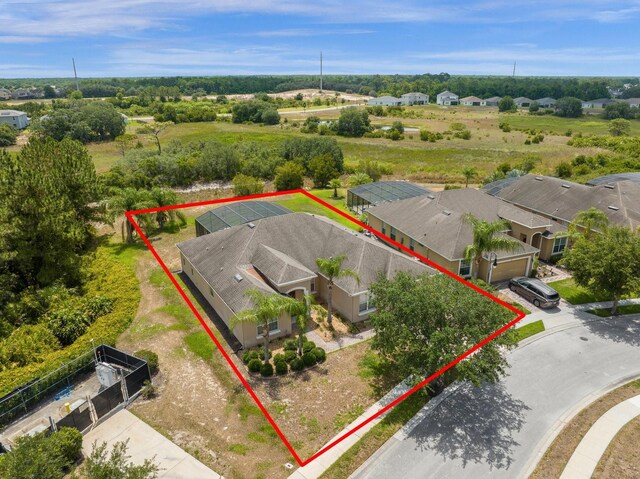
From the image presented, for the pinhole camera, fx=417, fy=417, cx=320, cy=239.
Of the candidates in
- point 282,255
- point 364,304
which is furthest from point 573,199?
point 282,255

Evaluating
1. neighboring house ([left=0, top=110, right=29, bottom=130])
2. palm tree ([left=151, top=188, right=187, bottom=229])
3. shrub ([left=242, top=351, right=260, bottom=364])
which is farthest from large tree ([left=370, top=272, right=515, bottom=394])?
neighboring house ([left=0, top=110, right=29, bottom=130])

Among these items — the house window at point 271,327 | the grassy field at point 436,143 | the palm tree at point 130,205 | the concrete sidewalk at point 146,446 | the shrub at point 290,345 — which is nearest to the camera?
the concrete sidewalk at point 146,446

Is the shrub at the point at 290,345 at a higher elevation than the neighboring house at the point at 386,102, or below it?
below

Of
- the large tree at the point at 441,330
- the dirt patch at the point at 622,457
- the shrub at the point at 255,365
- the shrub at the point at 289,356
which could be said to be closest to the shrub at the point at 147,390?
the shrub at the point at 255,365

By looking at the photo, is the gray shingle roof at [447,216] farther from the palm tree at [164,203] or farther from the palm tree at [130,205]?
the palm tree at [130,205]

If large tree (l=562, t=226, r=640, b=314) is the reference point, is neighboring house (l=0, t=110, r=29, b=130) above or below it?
above

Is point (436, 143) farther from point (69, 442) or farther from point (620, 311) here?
point (69, 442)

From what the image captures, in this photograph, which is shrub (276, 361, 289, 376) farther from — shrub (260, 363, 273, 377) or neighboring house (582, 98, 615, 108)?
neighboring house (582, 98, 615, 108)
